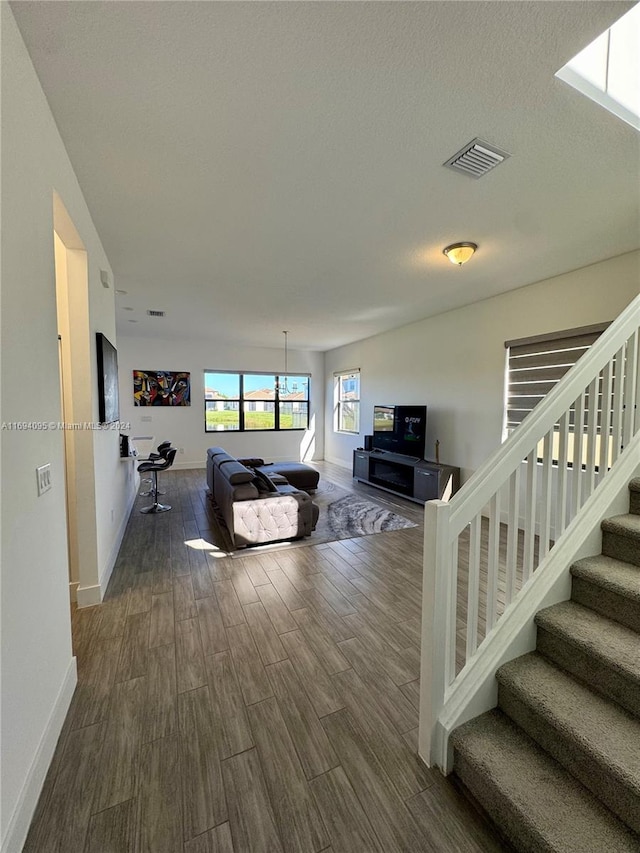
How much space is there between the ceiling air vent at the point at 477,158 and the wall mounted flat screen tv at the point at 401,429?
11.5 ft

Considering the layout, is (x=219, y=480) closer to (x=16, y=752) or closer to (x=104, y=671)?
(x=104, y=671)

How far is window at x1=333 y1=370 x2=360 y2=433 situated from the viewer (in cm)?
→ 742

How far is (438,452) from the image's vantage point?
16.9 feet

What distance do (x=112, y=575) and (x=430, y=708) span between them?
104 inches

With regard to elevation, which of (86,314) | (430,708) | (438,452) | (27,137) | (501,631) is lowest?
(430,708)

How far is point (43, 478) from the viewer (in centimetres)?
146

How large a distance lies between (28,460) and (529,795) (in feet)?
6.91

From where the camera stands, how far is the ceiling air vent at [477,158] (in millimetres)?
1784

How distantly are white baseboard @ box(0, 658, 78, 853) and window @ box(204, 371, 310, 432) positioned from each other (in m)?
6.17

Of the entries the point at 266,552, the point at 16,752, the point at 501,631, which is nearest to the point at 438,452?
the point at 266,552

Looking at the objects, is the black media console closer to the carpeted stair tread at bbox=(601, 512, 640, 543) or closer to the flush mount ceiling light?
the carpeted stair tread at bbox=(601, 512, 640, 543)

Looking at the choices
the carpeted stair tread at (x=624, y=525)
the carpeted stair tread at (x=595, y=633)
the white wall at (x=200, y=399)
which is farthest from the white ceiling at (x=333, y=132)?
the white wall at (x=200, y=399)

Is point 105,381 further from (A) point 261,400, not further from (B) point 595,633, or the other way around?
(A) point 261,400

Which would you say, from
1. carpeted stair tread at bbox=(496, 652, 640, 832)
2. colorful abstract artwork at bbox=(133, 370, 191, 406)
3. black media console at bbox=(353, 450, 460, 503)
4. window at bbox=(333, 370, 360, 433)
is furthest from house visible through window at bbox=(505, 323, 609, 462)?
colorful abstract artwork at bbox=(133, 370, 191, 406)
